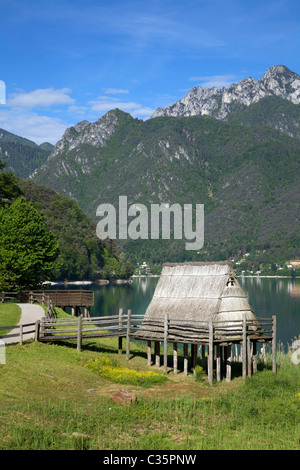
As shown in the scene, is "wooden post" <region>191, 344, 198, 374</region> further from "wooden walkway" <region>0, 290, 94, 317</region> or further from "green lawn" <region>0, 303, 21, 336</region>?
"wooden walkway" <region>0, 290, 94, 317</region>

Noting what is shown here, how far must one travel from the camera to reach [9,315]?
3494 centimetres

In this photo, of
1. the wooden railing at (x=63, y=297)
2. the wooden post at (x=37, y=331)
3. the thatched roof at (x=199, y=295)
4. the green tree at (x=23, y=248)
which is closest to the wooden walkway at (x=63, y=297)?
the wooden railing at (x=63, y=297)

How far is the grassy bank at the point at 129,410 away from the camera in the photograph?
15.6 metres

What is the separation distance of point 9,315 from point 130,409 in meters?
18.4

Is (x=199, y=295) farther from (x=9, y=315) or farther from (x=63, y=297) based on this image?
(x=63, y=297)

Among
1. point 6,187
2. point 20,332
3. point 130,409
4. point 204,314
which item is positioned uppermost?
point 6,187

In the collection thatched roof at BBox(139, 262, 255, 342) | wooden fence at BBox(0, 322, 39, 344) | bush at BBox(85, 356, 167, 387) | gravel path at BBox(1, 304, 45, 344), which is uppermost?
thatched roof at BBox(139, 262, 255, 342)

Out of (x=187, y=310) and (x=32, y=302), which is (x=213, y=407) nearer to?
(x=187, y=310)

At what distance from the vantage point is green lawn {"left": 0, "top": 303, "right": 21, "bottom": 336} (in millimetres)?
31938

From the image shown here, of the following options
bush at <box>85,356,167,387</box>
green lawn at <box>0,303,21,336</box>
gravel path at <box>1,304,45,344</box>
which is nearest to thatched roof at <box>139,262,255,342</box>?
bush at <box>85,356,167,387</box>

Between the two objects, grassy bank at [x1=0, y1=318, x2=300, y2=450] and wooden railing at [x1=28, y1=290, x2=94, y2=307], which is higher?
wooden railing at [x1=28, y1=290, x2=94, y2=307]

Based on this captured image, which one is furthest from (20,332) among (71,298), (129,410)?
(71,298)

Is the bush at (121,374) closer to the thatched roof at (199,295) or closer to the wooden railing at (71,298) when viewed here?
the thatched roof at (199,295)

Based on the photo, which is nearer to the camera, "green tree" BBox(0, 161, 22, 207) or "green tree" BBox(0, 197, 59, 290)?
"green tree" BBox(0, 197, 59, 290)
